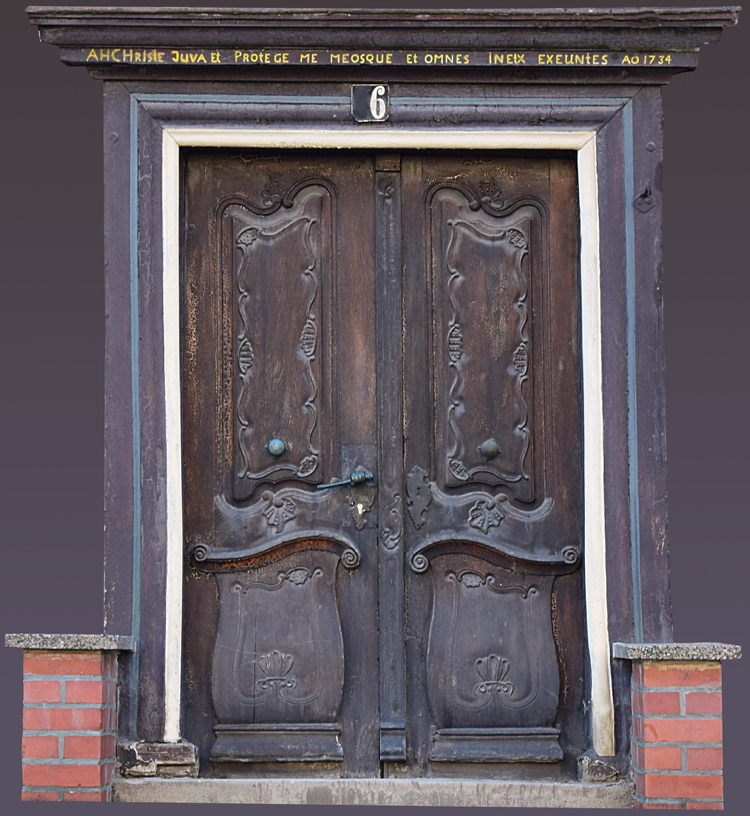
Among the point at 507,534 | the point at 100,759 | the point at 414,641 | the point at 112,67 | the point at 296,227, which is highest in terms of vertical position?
the point at 112,67

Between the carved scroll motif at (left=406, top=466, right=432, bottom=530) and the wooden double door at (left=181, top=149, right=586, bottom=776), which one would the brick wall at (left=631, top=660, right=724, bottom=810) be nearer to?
the wooden double door at (left=181, top=149, right=586, bottom=776)

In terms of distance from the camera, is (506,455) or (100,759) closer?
(100,759)

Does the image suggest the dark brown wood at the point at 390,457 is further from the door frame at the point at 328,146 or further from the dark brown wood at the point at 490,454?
the door frame at the point at 328,146

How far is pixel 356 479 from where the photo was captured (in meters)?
5.88

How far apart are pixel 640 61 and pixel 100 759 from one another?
352 cm

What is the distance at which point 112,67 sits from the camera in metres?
5.85

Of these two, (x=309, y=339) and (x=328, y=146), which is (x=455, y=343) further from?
(x=328, y=146)

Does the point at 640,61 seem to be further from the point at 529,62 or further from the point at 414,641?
the point at 414,641

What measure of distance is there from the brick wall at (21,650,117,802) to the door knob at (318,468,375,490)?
3.81ft

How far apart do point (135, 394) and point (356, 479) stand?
0.96m

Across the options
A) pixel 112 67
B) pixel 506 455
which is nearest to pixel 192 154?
pixel 112 67

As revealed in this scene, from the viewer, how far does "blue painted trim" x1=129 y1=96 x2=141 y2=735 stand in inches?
224

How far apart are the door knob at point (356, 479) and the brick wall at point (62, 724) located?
116cm

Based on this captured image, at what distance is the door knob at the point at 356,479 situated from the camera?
589 centimetres
